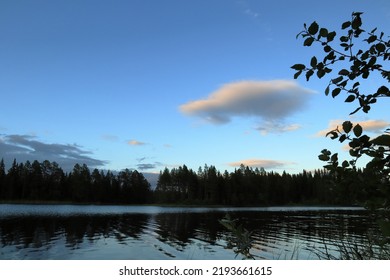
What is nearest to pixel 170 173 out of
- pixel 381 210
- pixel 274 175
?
pixel 274 175

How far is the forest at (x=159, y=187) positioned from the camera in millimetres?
137125

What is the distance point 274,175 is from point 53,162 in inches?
3913

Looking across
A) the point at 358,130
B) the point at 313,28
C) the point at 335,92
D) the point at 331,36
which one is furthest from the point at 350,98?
the point at 313,28

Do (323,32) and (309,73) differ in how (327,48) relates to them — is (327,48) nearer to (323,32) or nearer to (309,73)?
(323,32)

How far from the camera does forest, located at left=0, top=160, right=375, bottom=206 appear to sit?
137 m

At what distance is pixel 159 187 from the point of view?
174m

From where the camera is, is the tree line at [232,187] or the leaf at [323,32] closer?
the leaf at [323,32]

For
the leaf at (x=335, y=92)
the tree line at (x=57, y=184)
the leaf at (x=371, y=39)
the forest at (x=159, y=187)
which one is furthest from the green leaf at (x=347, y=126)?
the tree line at (x=57, y=184)

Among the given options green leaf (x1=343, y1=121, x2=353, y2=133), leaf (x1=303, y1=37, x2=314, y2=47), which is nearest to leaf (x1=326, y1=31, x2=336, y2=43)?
leaf (x1=303, y1=37, x2=314, y2=47)

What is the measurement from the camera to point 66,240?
3488 cm

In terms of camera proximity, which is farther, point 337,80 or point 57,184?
point 57,184

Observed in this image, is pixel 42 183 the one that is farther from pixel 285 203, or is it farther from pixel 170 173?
pixel 285 203

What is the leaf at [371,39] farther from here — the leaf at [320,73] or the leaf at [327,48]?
the leaf at [320,73]
